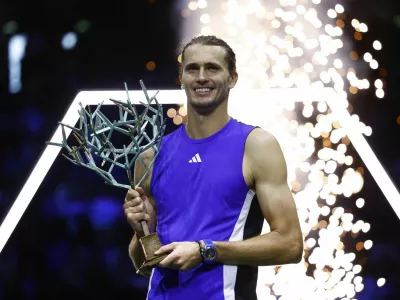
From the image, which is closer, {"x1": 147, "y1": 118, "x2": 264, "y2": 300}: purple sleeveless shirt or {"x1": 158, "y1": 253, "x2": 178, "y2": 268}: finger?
{"x1": 158, "y1": 253, "x2": 178, "y2": 268}: finger

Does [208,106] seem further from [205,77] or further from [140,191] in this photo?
[140,191]

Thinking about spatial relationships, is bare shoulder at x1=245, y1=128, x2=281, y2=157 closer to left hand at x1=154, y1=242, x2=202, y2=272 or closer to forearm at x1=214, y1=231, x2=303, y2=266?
forearm at x1=214, y1=231, x2=303, y2=266

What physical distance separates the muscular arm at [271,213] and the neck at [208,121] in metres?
0.12

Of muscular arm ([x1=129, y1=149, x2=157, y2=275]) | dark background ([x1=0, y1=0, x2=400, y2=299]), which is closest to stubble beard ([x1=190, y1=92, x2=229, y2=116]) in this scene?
muscular arm ([x1=129, y1=149, x2=157, y2=275])

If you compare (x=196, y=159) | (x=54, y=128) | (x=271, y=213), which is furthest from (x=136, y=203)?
(x=54, y=128)

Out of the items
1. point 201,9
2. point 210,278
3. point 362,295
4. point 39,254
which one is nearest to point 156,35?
point 201,9

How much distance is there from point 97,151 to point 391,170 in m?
2.26

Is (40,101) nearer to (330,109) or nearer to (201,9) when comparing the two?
(201,9)

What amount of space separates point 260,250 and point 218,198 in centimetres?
18

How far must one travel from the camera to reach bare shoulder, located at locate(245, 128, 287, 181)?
6.84ft

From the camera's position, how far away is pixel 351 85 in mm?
3850

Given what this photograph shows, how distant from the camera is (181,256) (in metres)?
1.88

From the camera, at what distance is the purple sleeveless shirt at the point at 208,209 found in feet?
6.77

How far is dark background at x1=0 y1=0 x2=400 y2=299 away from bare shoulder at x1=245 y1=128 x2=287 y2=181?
5.24ft
